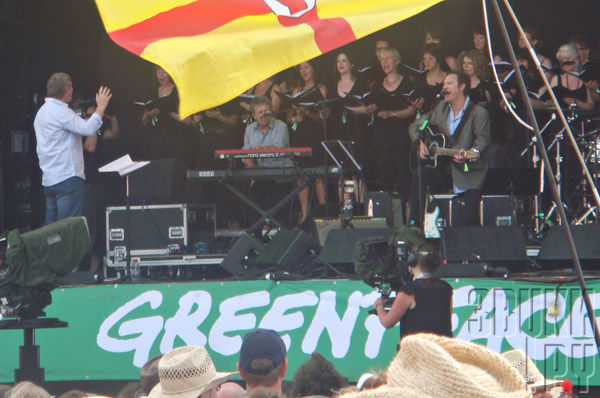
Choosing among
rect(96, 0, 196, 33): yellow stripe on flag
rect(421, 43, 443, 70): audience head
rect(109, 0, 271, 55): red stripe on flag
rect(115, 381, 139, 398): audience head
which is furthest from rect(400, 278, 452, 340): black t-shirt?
rect(421, 43, 443, 70): audience head

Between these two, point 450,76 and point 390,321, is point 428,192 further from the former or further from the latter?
point 390,321

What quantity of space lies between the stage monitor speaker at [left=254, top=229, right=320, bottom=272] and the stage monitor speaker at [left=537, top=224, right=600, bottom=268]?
234cm

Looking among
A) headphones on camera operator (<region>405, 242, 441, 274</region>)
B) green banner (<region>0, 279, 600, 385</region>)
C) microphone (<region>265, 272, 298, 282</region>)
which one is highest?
headphones on camera operator (<region>405, 242, 441, 274</region>)

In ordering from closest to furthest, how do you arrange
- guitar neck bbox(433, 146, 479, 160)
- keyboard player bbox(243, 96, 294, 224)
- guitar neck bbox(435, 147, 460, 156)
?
guitar neck bbox(433, 146, 479, 160) → guitar neck bbox(435, 147, 460, 156) → keyboard player bbox(243, 96, 294, 224)

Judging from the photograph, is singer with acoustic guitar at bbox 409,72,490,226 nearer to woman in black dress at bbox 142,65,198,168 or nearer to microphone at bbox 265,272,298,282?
microphone at bbox 265,272,298,282

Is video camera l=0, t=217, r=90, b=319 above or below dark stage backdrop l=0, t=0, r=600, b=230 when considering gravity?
below

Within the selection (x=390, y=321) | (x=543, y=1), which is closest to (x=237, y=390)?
(x=390, y=321)

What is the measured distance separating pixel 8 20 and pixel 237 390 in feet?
29.8

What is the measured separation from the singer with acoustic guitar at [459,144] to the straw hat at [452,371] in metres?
7.54

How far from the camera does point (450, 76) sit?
9969 millimetres

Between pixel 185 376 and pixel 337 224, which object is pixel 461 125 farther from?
pixel 185 376

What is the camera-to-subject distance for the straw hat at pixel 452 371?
2.23 m

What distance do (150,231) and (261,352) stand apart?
22.6 ft

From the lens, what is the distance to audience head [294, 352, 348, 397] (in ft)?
15.2
